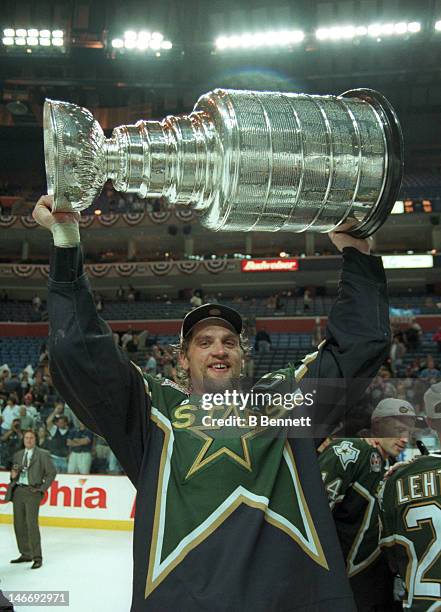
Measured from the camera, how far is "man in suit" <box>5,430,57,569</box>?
6.57m

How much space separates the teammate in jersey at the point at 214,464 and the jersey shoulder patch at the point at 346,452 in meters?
0.30

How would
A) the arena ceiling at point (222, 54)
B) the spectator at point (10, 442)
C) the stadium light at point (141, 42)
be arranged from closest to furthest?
the spectator at point (10, 442)
the arena ceiling at point (222, 54)
the stadium light at point (141, 42)

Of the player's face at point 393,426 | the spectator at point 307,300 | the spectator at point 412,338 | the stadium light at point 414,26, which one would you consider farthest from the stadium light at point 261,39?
the player's face at point 393,426

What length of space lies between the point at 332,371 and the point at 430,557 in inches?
26.3

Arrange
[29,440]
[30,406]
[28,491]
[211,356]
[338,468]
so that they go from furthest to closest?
[30,406]
[29,440]
[28,491]
[338,468]
[211,356]

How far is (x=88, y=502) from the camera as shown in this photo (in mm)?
8562

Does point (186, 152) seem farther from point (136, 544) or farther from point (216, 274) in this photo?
point (216, 274)

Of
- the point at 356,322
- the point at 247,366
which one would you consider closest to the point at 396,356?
the point at 247,366

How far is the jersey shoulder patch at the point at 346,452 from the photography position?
1.73 m

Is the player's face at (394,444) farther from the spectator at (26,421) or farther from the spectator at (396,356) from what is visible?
the spectator at (26,421)

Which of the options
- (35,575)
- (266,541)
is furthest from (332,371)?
(35,575)

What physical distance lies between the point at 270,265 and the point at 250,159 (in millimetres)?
22301

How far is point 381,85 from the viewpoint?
21.5m

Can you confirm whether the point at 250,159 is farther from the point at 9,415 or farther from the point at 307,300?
the point at 307,300
